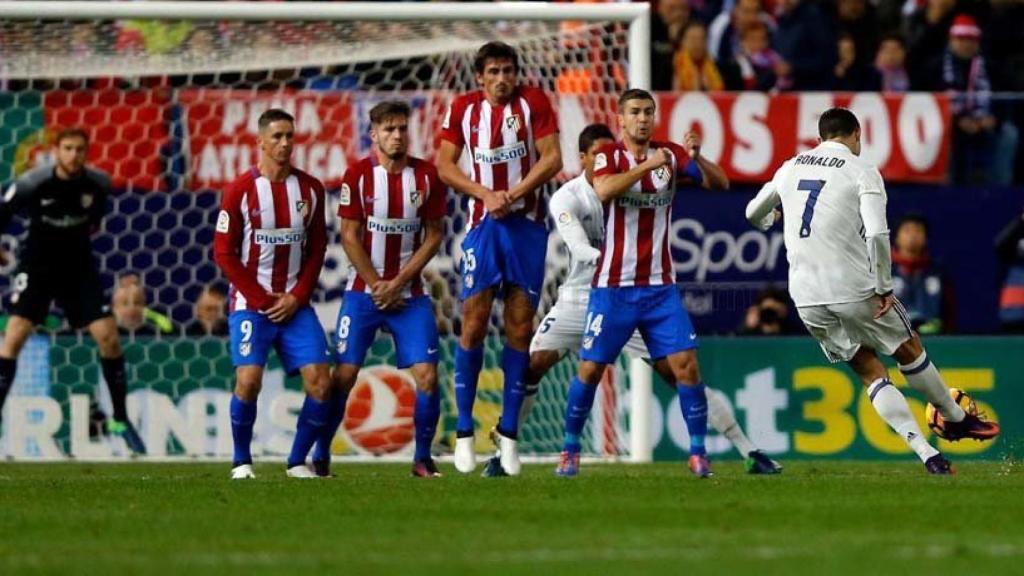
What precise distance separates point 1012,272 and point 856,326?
640 centimetres

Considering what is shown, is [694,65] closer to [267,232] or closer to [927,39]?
[927,39]

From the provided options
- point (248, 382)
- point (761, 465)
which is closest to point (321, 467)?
point (248, 382)

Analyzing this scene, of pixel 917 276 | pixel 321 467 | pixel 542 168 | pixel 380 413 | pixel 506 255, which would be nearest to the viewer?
pixel 542 168

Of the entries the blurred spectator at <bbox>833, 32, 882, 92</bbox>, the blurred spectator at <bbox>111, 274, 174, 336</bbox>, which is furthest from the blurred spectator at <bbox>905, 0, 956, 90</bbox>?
the blurred spectator at <bbox>111, 274, 174, 336</bbox>

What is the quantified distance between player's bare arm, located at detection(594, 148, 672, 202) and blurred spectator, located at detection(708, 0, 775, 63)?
7.86m

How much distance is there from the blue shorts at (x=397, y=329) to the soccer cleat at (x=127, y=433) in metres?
3.20

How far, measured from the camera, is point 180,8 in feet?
49.3

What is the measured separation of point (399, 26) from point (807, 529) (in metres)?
8.18

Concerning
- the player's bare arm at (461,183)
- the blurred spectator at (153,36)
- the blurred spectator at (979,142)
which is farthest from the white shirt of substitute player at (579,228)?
the blurred spectator at (979,142)

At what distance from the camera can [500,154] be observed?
12.3 meters

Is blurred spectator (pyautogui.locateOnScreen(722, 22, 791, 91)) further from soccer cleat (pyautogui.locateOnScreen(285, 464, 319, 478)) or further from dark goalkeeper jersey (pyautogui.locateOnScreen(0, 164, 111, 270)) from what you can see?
soccer cleat (pyautogui.locateOnScreen(285, 464, 319, 478))

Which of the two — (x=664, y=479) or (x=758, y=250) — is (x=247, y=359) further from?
(x=758, y=250)

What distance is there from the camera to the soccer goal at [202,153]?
15984 millimetres

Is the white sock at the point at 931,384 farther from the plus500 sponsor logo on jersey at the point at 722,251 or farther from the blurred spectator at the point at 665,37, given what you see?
the blurred spectator at the point at 665,37
